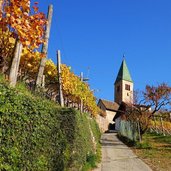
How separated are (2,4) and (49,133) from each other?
3.44 metres

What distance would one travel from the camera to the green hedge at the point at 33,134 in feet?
18.4

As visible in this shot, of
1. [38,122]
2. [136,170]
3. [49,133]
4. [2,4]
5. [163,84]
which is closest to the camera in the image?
[2,4]

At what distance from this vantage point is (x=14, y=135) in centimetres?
588

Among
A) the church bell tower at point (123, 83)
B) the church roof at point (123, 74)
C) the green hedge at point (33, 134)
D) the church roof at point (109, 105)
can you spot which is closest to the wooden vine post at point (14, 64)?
the green hedge at point (33, 134)

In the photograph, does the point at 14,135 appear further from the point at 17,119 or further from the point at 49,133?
the point at 49,133

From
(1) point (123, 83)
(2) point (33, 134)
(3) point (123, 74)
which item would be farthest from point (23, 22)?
(3) point (123, 74)

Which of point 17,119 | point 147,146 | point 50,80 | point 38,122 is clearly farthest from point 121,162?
point 17,119

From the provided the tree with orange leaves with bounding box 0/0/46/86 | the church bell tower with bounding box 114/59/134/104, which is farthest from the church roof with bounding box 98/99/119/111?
the tree with orange leaves with bounding box 0/0/46/86

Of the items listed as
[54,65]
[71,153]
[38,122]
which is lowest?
[71,153]

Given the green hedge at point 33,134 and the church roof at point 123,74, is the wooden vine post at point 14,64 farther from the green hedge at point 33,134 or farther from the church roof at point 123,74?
the church roof at point 123,74

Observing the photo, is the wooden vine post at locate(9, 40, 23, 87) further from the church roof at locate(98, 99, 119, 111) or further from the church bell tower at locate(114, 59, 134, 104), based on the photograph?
the church bell tower at locate(114, 59, 134, 104)

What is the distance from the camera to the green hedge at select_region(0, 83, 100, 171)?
5.60 meters

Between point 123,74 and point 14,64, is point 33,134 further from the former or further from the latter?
point 123,74

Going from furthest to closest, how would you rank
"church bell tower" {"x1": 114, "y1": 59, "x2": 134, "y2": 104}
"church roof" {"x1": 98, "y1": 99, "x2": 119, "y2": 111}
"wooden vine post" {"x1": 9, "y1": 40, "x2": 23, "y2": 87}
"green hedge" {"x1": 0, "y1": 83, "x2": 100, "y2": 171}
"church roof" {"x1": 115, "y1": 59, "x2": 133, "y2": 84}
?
"church roof" {"x1": 115, "y1": 59, "x2": 133, "y2": 84}
"church bell tower" {"x1": 114, "y1": 59, "x2": 134, "y2": 104}
"church roof" {"x1": 98, "y1": 99, "x2": 119, "y2": 111}
"wooden vine post" {"x1": 9, "y1": 40, "x2": 23, "y2": 87}
"green hedge" {"x1": 0, "y1": 83, "x2": 100, "y2": 171}
